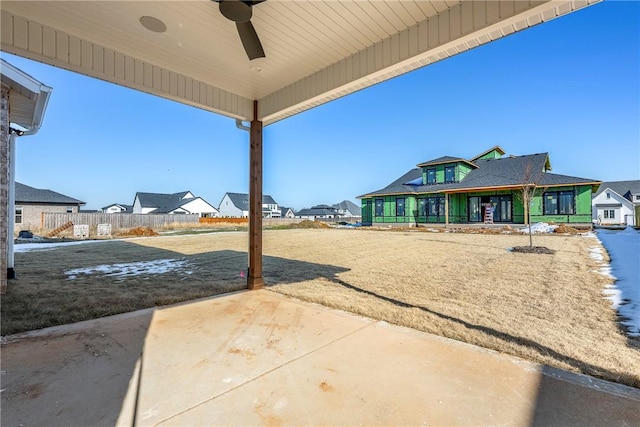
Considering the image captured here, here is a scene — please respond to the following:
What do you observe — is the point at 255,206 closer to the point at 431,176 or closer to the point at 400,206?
the point at 400,206

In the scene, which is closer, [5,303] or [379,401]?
[379,401]

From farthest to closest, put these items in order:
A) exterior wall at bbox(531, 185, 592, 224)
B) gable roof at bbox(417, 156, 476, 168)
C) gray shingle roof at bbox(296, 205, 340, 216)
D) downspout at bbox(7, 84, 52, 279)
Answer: gray shingle roof at bbox(296, 205, 340, 216)
gable roof at bbox(417, 156, 476, 168)
exterior wall at bbox(531, 185, 592, 224)
downspout at bbox(7, 84, 52, 279)

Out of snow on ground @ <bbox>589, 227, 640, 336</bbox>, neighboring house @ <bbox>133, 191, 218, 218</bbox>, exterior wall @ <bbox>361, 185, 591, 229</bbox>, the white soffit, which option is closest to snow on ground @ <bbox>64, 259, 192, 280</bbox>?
the white soffit

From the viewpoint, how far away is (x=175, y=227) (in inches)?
1032

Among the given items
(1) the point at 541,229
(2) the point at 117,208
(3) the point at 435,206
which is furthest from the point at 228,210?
(1) the point at 541,229

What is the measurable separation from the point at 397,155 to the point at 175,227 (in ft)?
86.2

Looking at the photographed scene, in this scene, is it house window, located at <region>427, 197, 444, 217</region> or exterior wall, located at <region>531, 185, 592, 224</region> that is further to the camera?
house window, located at <region>427, 197, 444, 217</region>

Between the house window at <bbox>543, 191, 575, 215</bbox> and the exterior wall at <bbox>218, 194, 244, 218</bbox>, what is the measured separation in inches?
1758

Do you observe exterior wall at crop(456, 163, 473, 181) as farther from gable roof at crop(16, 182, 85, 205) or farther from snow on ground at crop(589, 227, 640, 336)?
gable roof at crop(16, 182, 85, 205)

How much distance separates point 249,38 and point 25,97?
524 centimetres

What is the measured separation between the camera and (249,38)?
112 inches

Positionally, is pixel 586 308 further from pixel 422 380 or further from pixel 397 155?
pixel 397 155

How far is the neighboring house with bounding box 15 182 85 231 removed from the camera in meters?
22.0

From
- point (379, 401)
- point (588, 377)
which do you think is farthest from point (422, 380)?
point (588, 377)
